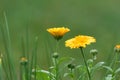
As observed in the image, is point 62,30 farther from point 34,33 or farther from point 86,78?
point 34,33

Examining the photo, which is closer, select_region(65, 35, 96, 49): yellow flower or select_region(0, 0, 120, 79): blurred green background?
select_region(65, 35, 96, 49): yellow flower

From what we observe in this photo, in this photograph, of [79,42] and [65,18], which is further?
[65,18]

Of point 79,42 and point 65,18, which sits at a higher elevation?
point 65,18

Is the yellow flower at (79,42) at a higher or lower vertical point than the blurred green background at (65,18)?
lower

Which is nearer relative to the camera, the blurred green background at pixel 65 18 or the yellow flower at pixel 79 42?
the yellow flower at pixel 79 42

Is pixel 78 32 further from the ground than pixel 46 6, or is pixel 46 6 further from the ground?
pixel 46 6

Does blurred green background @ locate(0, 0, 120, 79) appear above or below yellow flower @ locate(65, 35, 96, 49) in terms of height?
above

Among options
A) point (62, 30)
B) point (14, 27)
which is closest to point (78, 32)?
point (14, 27)

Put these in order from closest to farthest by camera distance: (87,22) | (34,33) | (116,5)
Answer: (34,33) → (87,22) → (116,5)
